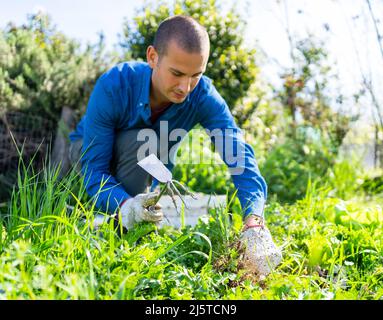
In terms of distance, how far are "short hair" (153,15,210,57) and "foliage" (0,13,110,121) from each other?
188 centimetres

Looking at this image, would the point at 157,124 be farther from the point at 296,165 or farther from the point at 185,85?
the point at 296,165

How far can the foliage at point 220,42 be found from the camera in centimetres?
534

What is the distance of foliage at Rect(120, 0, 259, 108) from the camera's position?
5.34 meters

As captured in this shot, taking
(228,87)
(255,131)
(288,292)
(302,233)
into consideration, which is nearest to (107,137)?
(302,233)

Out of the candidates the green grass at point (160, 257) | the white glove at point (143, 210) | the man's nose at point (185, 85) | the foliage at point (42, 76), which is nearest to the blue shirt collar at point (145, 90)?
Answer: the man's nose at point (185, 85)

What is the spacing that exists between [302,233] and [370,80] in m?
2.78

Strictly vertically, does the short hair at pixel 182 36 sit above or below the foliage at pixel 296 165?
above

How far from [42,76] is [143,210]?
8.26ft

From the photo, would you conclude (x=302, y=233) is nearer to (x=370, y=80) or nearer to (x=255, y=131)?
(x=370, y=80)

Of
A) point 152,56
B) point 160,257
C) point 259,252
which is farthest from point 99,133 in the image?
point 259,252

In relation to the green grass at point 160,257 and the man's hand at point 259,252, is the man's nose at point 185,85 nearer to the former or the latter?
the green grass at point 160,257

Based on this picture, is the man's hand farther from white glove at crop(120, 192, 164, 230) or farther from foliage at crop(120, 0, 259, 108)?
foliage at crop(120, 0, 259, 108)

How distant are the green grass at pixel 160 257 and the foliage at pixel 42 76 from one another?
88.7 inches

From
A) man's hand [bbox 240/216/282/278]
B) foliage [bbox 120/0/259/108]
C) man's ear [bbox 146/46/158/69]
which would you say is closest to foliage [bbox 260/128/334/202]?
foliage [bbox 120/0/259/108]
